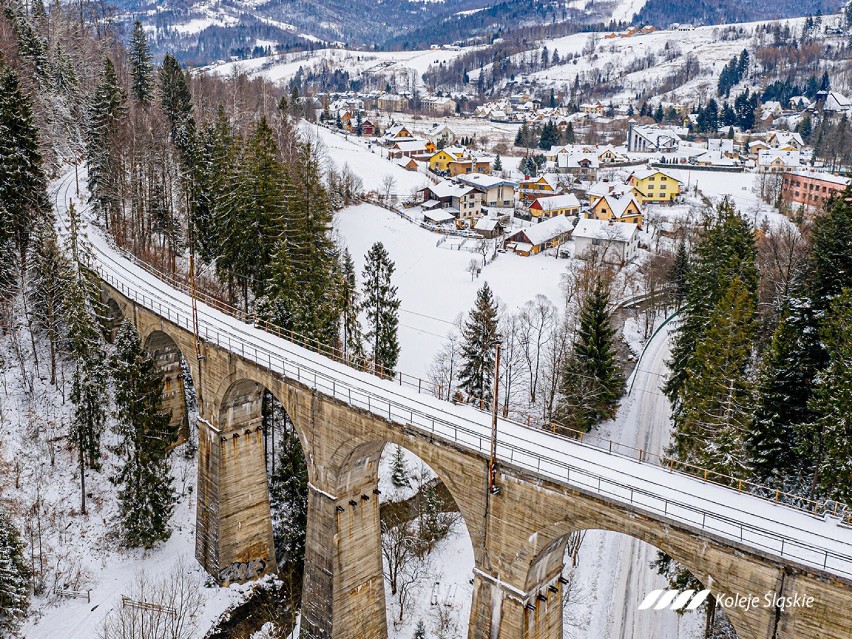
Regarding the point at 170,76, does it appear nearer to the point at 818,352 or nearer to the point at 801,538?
the point at 818,352

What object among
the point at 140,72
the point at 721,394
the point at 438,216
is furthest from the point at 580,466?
the point at 438,216

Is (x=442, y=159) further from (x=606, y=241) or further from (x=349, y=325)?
(x=349, y=325)

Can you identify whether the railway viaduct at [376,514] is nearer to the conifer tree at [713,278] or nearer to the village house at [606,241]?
the conifer tree at [713,278]

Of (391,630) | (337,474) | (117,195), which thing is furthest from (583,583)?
(117,195)

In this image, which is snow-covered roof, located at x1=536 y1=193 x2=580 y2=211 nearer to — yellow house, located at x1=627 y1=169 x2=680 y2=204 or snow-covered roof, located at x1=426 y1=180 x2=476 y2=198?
snow-covered roof, located at x1=426 y1=180 x2=476 y2=198

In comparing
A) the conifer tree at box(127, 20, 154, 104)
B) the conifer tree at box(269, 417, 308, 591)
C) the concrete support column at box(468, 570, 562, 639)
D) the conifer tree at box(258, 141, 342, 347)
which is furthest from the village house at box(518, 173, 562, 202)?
the concrete support column at box(468, 570, 562, 639)

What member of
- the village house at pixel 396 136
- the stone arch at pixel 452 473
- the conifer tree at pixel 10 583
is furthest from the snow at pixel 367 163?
the stone arch at pixel 452 473
